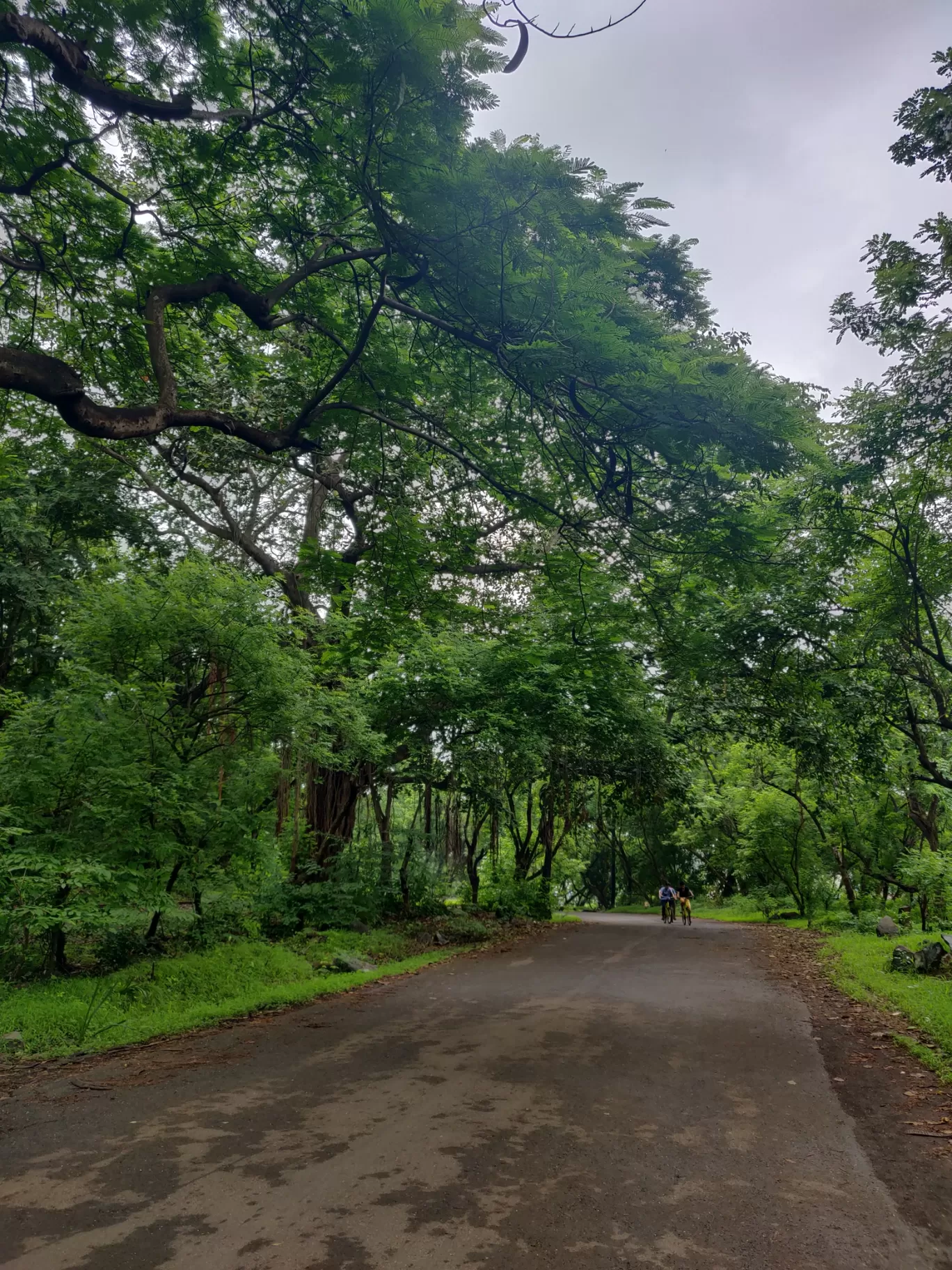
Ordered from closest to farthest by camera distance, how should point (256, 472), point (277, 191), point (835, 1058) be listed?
point (277, 191) → point (835, 1058) → point (256, 472)

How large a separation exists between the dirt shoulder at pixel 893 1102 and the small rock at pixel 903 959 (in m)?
1.53

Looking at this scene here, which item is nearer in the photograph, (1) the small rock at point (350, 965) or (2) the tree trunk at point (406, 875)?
(1) the small rock at point (350, 965)

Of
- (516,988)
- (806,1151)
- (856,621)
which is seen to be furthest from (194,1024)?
(856,621)

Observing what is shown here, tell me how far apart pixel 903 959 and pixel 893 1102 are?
6.56 m

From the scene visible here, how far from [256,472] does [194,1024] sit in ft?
37.2

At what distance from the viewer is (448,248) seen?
5008 mm

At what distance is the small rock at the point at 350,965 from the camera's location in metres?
10.7

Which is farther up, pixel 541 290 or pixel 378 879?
pixel 541 290

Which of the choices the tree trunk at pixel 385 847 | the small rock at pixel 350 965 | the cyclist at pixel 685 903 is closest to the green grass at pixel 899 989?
the small rock at pixel 350 965

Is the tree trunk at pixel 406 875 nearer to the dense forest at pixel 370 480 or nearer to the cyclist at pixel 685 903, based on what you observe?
the dense forest at pixel 370 480

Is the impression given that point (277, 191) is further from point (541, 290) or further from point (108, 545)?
point (108, 545)

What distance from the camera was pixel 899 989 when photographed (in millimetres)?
9367

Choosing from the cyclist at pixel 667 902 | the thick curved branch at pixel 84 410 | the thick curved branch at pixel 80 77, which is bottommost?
the cyclist at pixel 667 902

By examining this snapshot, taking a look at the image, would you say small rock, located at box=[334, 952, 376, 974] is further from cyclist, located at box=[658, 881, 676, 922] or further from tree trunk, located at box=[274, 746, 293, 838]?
cyclist, located at box=[658, 881, 676, 922]
